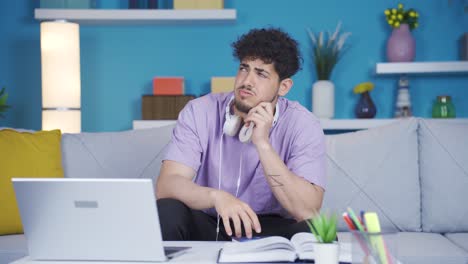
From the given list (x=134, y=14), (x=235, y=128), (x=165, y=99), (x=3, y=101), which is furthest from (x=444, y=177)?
(x=3, y=101)

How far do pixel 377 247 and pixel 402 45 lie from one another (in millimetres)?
3055

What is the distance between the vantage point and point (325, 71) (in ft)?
13.3

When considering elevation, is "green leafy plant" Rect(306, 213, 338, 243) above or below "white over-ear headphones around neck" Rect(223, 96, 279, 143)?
below

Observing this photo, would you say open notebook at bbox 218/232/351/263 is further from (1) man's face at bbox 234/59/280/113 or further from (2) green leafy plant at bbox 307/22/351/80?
(2) green leafy plant at bbox 307/22/351/80

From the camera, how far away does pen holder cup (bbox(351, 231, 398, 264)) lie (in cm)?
109

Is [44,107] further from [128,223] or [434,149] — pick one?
[128,223]

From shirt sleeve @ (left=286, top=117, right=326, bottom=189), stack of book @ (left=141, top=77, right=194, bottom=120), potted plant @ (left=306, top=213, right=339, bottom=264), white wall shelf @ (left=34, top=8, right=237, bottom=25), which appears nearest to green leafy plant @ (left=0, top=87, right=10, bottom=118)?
white wall shelf @ (left=34, top=8, right=237, bottom=25)

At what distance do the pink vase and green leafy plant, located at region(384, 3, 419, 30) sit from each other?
0.11ft

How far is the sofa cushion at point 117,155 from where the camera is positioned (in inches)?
110

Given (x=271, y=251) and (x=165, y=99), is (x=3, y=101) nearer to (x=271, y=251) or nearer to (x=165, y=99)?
(x=165, y=99)

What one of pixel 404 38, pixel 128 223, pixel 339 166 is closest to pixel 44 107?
pixel 339 166

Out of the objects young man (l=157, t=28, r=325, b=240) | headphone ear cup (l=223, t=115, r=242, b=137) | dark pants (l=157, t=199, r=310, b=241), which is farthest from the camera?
headphone ear cup (l=223, t=115, r=242, b=137)

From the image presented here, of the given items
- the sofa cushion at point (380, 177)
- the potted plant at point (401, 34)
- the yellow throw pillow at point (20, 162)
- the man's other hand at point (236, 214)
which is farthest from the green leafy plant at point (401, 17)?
the man's other hand at point (236, 214)

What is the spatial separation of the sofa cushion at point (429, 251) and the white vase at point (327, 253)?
3.17ft
